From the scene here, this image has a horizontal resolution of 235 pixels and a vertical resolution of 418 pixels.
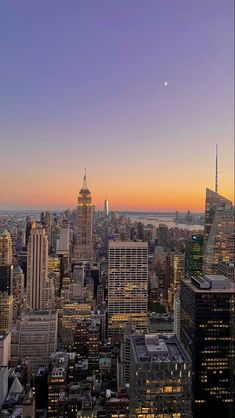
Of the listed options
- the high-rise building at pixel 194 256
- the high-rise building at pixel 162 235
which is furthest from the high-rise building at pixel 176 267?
the high-rise building at pixel 162 235

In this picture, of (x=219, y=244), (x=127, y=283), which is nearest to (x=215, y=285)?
(x=219, y=244)

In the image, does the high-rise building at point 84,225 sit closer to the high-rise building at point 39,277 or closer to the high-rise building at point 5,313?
the high-rise building at point 39,277

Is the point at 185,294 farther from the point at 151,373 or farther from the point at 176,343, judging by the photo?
the point at 151,373

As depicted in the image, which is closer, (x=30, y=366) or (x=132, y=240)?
(x=30, y=366)

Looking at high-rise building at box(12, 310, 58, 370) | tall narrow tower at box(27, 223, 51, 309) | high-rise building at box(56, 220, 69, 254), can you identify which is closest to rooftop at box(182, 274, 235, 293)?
high-rise building at box(12, 310, 58, 370)

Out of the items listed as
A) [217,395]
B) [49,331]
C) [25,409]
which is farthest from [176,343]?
[49,331]

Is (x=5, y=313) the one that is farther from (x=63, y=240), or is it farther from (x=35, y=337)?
(x=63, y=240)
